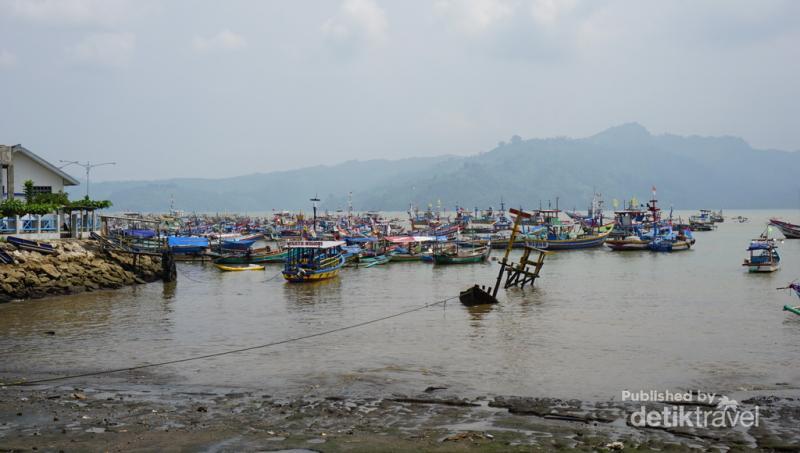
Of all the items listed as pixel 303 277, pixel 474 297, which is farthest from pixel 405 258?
pixel 474 297

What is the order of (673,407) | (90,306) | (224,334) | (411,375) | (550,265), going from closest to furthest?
1. (673,407)
2. (411,375)
3. (224,334)
4. (90,306)
5. (550,265)

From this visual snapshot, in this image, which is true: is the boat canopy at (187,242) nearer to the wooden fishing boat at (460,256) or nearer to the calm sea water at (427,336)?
the calm sea water at (427,336)

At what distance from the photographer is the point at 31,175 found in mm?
42781

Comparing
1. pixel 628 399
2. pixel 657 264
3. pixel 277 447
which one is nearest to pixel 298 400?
pixel 277 447

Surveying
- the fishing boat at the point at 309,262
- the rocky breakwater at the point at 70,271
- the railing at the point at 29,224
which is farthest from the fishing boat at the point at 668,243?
the railing at the point at 29,224

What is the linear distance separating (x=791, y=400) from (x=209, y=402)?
13143mm

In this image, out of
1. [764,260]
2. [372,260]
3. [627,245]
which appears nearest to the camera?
[764,260]

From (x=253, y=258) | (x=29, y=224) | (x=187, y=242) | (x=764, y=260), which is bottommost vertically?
(x=253, y=258)

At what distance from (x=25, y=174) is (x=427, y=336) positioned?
32128mm

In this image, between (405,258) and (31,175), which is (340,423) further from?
(405,258)

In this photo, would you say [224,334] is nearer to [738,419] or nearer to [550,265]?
[738,419]

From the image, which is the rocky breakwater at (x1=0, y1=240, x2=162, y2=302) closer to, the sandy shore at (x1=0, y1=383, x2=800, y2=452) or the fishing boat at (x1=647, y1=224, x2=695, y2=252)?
the sandy shore at (x1=0, y1=383, x2=800, y2=452)

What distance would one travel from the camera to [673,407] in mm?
14461

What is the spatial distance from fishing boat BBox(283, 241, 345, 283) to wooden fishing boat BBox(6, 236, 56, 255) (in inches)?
520
